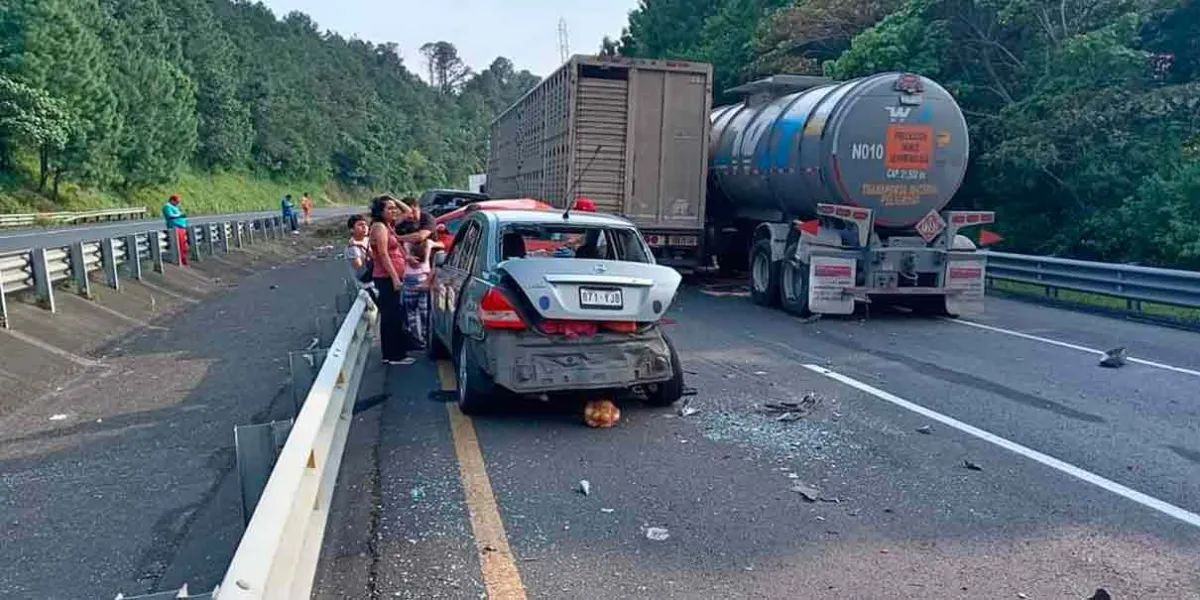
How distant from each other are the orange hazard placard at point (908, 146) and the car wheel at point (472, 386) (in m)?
7.54

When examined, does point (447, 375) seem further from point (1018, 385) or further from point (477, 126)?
point (477, 126)

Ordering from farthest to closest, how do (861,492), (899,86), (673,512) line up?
(899,86) → (861,492) → (673,512)

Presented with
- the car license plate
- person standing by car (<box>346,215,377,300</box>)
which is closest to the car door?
person standing by car (<box>346,215,377,300</box>)

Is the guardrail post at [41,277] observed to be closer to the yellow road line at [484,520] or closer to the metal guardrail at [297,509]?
the yellow road line at [484,520]

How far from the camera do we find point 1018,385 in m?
7.97

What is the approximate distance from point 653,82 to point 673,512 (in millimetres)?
11236

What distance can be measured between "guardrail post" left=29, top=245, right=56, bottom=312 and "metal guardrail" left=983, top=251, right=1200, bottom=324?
12457mm

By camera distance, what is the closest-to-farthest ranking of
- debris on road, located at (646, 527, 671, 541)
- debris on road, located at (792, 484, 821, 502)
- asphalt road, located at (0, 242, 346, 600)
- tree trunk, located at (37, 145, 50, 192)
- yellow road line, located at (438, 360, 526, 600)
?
1. yellow road line, located at (438, 360, 526, 600)
2. asphalt road, located at (0, 242, 346, 600)
3. debris on road, located at (646, 527, 671, 541)
4. debris on road, located at (792, 484, 821, 502)
5. tree trunk, located at (37, 145, 50, 192)

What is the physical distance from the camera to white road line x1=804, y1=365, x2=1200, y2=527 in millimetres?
4805

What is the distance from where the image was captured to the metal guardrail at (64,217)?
120 feet

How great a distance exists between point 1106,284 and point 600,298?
1092 cm

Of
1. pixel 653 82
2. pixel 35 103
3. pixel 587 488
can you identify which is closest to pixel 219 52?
pixel 35 103

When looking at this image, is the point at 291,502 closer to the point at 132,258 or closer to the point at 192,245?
the point at 132,258

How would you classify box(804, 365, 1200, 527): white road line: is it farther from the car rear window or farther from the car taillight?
the car taillight
